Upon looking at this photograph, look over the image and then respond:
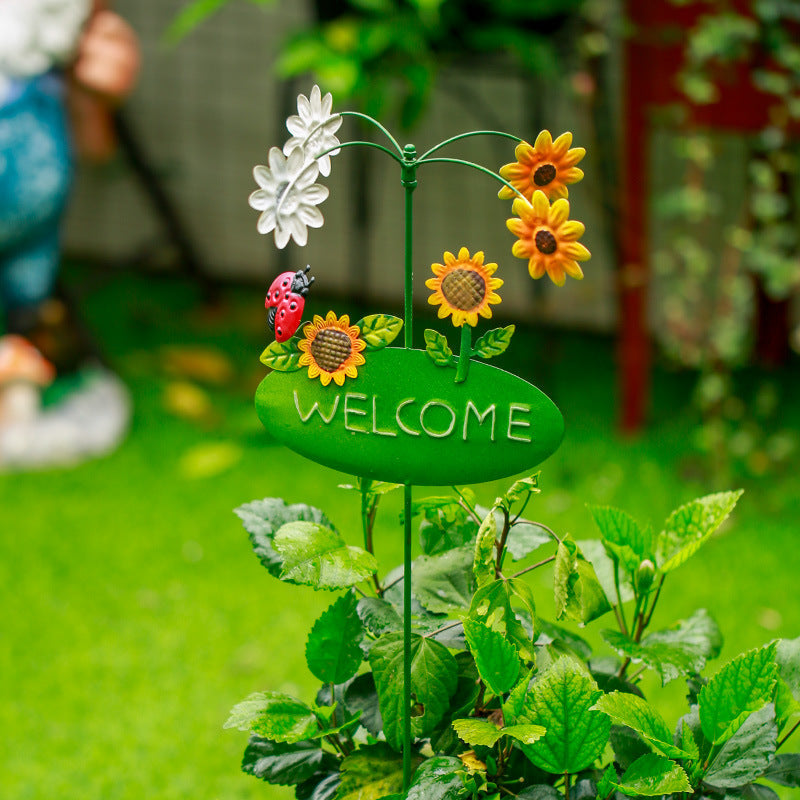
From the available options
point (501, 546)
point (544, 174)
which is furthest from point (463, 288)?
point (501, 546)

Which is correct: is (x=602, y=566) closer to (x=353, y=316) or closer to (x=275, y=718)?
(x=275, y=718)

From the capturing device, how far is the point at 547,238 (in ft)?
2.53

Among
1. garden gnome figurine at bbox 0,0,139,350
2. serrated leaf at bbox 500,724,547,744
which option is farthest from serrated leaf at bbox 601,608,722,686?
garden gnome figurine at bbox 0,0,139,350

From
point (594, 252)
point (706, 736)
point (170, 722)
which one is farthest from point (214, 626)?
point (594, 252)

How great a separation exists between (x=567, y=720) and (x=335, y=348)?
0.32 metres

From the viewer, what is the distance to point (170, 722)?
168cm

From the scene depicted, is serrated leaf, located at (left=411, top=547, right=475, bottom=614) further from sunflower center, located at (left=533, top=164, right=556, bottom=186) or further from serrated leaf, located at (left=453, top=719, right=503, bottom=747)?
sunflower center, located at (left=533, top=164, right=556, bottom=186)

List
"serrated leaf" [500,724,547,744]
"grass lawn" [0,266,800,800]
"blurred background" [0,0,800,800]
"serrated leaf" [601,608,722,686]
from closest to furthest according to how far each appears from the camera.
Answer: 1. "serrated leaf" [500,724,547,744]
2. "serrated leaf" [601,608,722,686]
3. "grass lawn" [0,266,800,800]
4. "blurred background" [0,0,800,800]

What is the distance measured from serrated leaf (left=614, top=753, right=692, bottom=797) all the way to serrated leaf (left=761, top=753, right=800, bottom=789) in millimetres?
116

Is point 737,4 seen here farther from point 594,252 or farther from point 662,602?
point 662,602

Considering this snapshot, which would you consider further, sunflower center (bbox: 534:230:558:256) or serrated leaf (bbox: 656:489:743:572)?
serrated leaf (bbox: 656:489:743:572)

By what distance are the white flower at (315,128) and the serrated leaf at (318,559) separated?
0.28m

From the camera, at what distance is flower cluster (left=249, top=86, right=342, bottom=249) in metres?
0.82

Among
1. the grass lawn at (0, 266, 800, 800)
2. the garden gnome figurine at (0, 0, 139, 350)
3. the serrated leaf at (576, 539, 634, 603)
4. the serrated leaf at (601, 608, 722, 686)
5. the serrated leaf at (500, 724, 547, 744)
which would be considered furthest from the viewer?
the garden gnome figurine at (0, 0, 139, 350)
